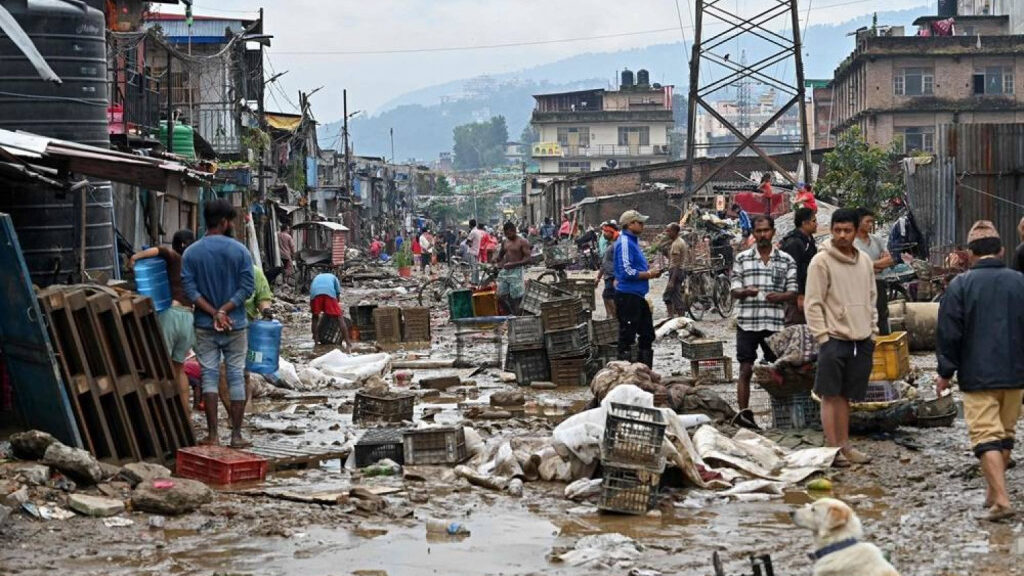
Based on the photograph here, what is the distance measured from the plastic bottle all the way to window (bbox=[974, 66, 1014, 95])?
5725 cm

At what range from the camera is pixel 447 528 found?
768 cm

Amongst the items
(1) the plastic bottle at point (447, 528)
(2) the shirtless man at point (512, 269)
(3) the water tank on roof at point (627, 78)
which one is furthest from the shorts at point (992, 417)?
(3) the water tank on roof at point (627, 78)

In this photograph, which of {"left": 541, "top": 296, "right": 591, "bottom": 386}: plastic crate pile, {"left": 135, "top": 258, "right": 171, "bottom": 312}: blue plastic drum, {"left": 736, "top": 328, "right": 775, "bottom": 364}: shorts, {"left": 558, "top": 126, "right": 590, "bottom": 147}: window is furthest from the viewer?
{"left": 558, "top": 126, "right": 590, "bottom": 147}: window

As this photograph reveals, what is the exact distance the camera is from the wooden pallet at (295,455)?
965cm

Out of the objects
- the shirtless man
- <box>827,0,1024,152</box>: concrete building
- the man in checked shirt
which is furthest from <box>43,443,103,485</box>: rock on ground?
<box>827,0,1024,152</box>: concrete building

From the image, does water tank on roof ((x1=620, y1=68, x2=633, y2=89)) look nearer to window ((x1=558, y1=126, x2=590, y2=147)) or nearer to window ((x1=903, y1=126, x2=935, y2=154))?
window ((x1=558, y1=126, x2=590, y2=147))

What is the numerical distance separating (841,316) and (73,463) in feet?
16.6

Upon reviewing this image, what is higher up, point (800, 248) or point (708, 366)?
point (800, 248)

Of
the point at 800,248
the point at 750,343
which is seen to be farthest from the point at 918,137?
the point at 750,343

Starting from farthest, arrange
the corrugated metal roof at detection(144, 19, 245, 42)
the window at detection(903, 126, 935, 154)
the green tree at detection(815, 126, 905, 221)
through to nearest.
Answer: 1. the window at detection(903, 126, 935, 154)
2. the corrugated metal roof at detection(144, 19, 245, 42)
3. the green tree at detection(815, 126, 905, 221)

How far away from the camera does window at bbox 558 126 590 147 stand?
353ft

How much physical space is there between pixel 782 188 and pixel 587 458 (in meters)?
33.1

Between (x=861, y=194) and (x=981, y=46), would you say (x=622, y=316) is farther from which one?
(x=981, y=46)

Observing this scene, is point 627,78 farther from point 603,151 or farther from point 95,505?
point 95,505
